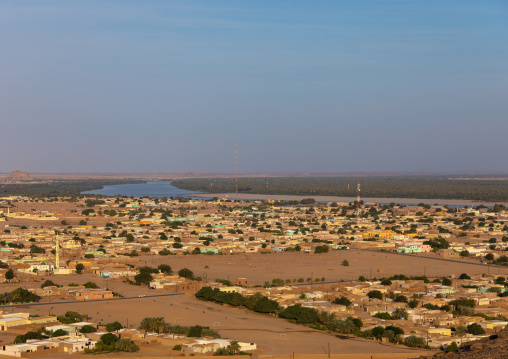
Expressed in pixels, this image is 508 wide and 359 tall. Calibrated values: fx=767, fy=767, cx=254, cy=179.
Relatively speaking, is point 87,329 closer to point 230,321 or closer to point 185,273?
point 230,321

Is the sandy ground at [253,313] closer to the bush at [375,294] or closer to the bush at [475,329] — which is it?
the bush at [475,329]

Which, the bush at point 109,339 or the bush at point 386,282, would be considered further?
the bush at point 386,282

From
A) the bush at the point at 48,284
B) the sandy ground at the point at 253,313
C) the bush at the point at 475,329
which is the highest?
the bush at the point at 475,329

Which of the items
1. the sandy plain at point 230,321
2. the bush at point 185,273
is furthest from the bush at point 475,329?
the bush at point 185,273

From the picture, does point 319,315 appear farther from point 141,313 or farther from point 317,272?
point 317,272

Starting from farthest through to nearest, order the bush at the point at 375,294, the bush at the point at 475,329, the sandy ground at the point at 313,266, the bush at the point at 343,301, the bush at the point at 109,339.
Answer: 1. the sandy ground at the point at 313,266
2. the bush at the point at 375,294
3. the bush at the point at 343,301
4. the bush at the point at 475,329
5. the bush at the point at 109,339

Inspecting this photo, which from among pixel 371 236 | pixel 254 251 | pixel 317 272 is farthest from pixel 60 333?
pixel 371 236

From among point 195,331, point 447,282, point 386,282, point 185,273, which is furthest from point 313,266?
point 195,331

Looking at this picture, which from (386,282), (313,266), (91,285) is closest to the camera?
(91,285)

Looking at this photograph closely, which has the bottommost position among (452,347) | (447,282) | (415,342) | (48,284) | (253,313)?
(253,313)
